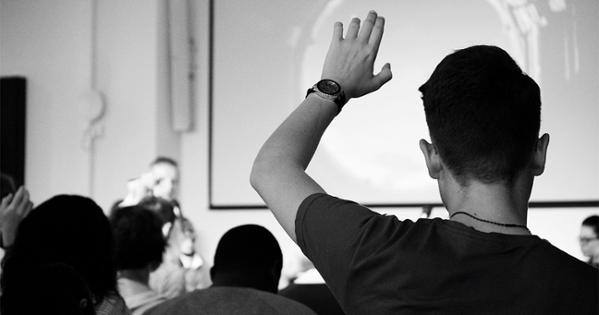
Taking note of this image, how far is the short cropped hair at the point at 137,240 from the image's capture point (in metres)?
2.54

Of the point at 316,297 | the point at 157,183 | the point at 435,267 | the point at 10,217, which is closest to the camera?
the point at 435,267

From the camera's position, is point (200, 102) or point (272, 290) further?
point (200, 102)

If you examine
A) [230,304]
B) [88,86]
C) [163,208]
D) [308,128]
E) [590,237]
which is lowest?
[590,237]

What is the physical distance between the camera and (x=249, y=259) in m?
2.09

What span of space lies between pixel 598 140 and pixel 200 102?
3054 millimetres

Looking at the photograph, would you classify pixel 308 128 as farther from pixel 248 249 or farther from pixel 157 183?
pixel 157 183

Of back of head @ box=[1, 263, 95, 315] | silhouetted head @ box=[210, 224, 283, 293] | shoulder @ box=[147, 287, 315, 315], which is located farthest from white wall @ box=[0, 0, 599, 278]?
back of head @ box=[1, 263, 95, 315]

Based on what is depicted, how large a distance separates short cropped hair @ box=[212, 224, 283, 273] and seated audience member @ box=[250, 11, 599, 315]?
114 cm

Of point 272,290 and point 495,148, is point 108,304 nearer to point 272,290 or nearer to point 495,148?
point 272,290

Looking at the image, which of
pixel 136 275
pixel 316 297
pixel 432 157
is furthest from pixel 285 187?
pixel 136 275

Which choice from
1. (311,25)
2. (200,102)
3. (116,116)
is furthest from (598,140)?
(116,116)

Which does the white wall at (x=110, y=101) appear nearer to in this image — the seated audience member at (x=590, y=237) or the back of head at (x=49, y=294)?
the seated audience member at (x=590, y=237)

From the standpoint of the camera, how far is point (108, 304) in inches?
65.8

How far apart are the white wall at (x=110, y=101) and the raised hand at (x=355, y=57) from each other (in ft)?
17.7
